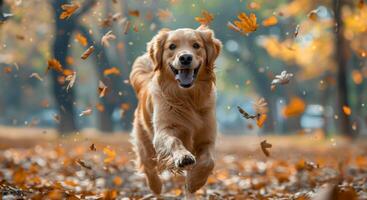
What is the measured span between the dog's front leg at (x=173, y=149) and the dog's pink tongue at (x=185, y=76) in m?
0.52

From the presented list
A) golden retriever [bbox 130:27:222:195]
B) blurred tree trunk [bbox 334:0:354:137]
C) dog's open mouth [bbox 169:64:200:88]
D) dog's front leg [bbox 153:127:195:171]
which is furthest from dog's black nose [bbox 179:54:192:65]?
blurred tree trunk [bbox 334:0:354:137]

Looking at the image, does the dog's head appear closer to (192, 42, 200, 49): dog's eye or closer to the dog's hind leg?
(192, 42, 200, 49): dog's eye

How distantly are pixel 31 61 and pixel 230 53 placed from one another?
14.2 meters

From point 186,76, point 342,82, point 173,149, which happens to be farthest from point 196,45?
point 342,82

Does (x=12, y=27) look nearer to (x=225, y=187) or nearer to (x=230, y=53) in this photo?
(x=230, y=53)

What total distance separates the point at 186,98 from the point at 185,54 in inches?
23.6

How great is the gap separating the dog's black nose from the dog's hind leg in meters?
1.63

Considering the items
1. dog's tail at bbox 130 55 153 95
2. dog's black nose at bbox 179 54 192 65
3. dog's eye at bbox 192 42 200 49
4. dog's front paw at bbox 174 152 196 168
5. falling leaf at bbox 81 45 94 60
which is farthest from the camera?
dog's tail at bbox 130 55 153 95

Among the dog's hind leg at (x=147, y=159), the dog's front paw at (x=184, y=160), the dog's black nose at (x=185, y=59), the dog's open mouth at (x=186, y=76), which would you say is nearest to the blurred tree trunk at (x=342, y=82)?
the dog's hind leg at (x=147, y=159)

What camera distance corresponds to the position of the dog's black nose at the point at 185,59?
5.46 metres

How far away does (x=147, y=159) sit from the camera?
697cm

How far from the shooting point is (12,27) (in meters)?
30.0

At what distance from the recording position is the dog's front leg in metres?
5.10

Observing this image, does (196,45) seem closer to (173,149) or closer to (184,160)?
(173,149)
